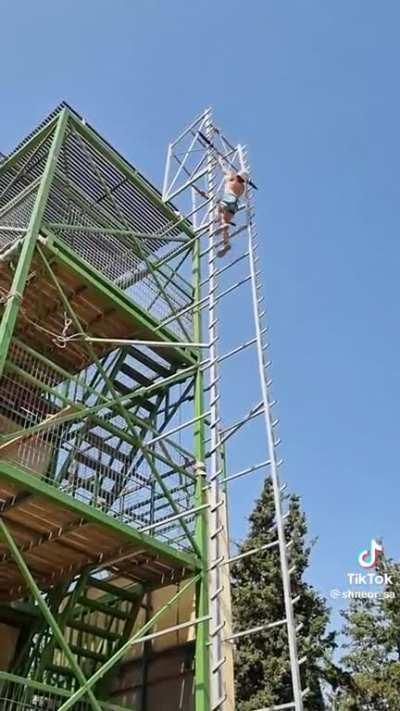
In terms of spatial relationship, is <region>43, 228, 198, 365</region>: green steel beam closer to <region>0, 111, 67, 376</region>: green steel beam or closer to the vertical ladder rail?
<region>0, 111, 67, 376</region>: green steel beam

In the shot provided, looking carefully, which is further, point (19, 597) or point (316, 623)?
point (316, 623)

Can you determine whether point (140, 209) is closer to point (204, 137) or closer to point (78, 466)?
point (204, 137)

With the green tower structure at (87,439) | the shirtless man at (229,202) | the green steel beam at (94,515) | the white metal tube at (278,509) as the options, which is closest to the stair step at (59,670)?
the green tower structure at (87,439)

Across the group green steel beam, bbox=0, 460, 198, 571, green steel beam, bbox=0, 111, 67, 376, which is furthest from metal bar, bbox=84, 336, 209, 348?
green steel beam, bbox=0, 460, 198, 571

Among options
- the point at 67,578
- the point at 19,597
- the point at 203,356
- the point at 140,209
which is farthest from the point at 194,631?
the point at 140,209

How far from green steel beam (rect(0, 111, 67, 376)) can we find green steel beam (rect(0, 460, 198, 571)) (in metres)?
1.35

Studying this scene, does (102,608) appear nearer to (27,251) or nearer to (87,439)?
(87,439)

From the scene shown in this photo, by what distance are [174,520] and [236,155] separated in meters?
8.14

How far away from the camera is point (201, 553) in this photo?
9.87m

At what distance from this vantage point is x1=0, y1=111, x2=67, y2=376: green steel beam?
8555 mm

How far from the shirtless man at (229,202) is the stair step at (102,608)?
6.56 m

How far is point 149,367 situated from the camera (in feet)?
42.3

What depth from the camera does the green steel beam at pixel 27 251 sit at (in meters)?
8.55

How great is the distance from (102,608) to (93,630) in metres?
0.39
